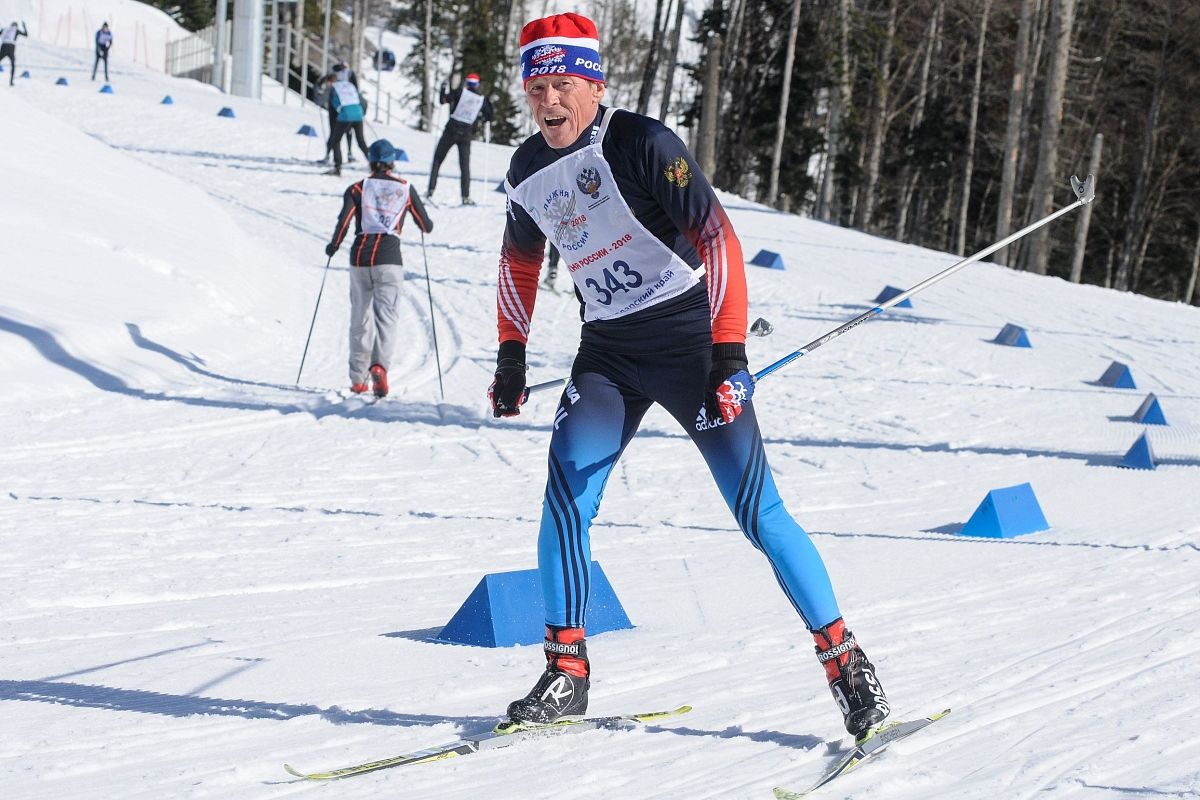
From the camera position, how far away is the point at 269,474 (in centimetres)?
743

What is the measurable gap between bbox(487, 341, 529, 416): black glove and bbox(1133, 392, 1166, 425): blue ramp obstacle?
7328 millimetres

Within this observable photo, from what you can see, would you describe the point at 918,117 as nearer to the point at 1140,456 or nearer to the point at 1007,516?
the point at 1140,456

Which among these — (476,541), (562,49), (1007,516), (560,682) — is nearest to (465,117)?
(476,541)

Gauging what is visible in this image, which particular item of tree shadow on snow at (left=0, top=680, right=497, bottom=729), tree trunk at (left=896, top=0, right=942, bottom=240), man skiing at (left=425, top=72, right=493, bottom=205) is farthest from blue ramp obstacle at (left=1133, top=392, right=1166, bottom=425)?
tree trunk at (left=896, top=0, right=942, bottom=240)

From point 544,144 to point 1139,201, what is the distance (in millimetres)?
31606

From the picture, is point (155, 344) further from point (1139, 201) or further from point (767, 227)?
point (1139, 201)

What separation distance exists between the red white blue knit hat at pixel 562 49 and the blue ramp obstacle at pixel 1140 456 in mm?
5942

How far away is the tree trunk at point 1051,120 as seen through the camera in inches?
840

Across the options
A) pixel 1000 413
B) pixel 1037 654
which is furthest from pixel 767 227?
pixel 1037 654

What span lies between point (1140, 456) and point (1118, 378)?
326cm

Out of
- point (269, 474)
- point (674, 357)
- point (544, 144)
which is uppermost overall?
point (544, 144)

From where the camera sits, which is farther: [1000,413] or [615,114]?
[1000,413]

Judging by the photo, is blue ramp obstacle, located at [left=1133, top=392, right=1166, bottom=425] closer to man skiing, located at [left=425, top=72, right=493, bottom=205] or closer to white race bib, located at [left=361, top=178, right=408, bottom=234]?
white race bib, located at [left=361, top=178, right=408, bottom=234]

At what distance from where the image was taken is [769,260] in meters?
16.7
